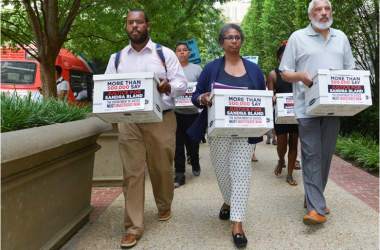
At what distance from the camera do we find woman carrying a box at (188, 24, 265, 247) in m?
4.36

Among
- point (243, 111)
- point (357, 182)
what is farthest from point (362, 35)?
point (243, 111)


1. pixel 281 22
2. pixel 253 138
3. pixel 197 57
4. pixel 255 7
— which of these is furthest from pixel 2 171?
pixel 255 7

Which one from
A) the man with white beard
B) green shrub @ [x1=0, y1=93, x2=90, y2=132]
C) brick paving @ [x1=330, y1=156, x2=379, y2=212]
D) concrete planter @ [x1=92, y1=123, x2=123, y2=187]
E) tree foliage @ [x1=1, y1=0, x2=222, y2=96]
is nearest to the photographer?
green shrub @ [x1=0, y1=93, x2=90, y2=132]

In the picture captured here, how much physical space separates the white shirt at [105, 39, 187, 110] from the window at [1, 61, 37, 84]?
1104cm

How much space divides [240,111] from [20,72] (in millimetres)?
12206

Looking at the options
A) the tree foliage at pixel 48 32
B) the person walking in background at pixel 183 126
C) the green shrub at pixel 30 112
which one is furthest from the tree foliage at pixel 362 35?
the green shrub at pixel 30 112

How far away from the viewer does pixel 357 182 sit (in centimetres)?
699

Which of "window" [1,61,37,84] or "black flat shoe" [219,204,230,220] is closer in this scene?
"black flat shoe" [219,204,230,220]

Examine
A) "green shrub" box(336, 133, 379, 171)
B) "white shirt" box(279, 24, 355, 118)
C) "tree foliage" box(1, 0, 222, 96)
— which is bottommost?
"green shrub" box(336, 133, 379, 171)

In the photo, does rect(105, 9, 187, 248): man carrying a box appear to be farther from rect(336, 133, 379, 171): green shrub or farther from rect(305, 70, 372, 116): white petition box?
rect(336, 133, 379, 171): green shrub

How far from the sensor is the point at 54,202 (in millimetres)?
3943

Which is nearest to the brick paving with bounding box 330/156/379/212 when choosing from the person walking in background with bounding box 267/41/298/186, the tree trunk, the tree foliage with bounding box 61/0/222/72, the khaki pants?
the person walking in background with bounding box 267/41/298/186

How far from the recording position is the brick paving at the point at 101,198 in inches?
212

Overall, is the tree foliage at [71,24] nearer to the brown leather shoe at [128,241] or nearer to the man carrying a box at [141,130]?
the man carrying a box at [141,130]
